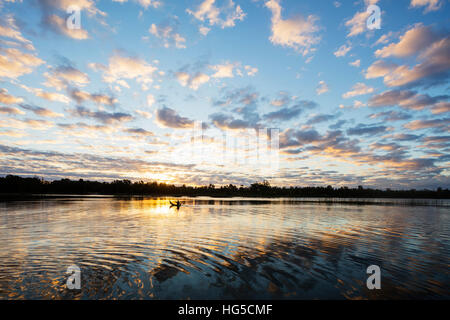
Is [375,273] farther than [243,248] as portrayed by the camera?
No

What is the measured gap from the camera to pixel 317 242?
2217 centimetres

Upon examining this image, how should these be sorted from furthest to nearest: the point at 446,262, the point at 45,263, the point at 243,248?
1. the point at 243,248
2. the point at 446,262
3. the point at 45,263

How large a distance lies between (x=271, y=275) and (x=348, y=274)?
15.4ft

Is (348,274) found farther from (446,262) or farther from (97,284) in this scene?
(97,284)

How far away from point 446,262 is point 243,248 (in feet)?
48.6

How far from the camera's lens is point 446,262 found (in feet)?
54.4

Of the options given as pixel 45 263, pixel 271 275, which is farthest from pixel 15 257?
pixel 271 275
